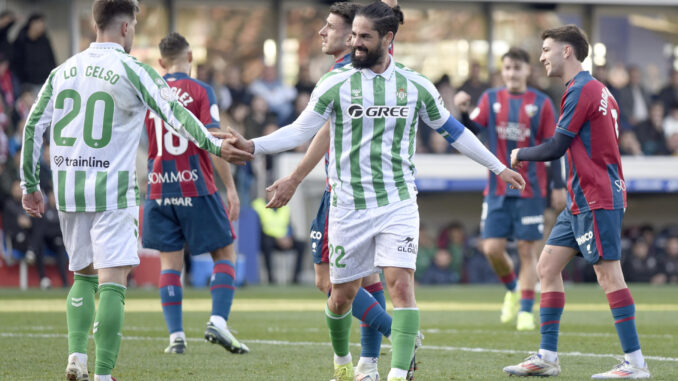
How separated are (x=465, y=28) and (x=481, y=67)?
3.38 feet

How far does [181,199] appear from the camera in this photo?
26.9 feet

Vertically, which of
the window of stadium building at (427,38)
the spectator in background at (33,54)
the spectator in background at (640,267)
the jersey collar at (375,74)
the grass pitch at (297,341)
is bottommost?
the spectator in background at (640,267)

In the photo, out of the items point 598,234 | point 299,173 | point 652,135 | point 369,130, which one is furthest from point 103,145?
point 652,135

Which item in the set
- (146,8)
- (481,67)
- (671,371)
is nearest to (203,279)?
(146,8)

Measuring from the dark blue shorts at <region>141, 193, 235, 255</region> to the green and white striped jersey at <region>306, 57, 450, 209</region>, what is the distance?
2583 millimetres

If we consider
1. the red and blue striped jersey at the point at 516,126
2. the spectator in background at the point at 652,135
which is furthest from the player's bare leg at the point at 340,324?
the spectator in background at the point at 652,135

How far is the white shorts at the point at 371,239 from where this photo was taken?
568 centimetres

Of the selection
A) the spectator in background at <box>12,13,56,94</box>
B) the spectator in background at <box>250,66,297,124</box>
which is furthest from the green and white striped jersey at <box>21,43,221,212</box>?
the spectator in background at <box>250,66,297,124</box>

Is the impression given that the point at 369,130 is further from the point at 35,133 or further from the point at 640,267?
the point at 640,267

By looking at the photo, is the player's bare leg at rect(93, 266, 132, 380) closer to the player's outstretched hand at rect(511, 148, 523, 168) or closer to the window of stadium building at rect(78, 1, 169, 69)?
the player's outstretched hand at rect(511, 148, 523, 168)

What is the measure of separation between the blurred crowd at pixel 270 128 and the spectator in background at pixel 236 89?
0.06 feet

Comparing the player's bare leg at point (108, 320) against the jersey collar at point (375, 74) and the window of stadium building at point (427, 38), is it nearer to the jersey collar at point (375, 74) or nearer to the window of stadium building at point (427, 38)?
the jersey collar at point (375, 74)

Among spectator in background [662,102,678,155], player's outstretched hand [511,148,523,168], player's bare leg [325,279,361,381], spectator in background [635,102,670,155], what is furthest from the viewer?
spectator in background [662,102,678,155]

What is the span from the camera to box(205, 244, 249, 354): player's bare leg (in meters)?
7.79
